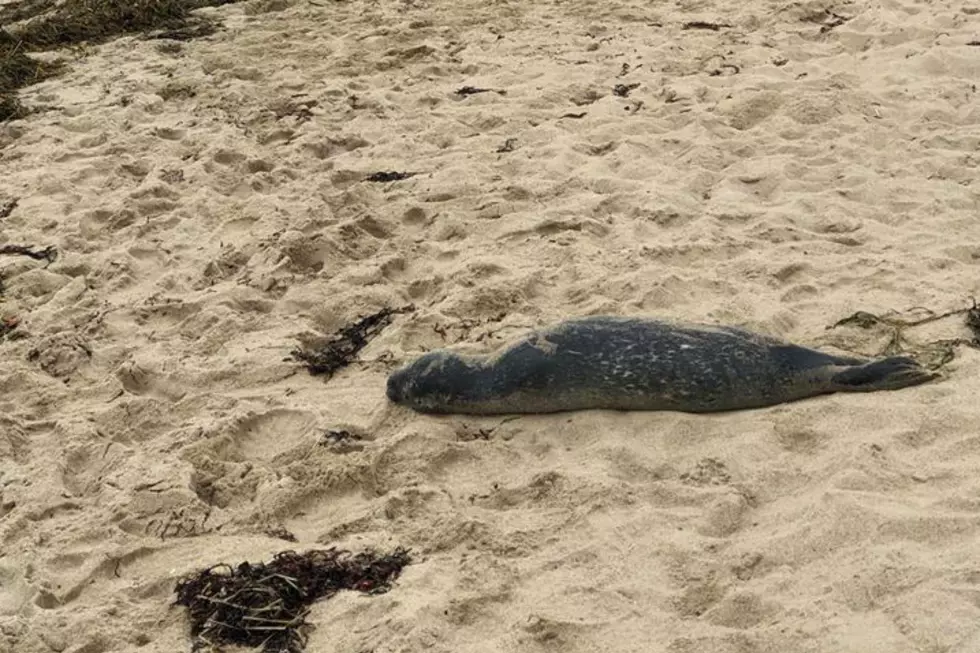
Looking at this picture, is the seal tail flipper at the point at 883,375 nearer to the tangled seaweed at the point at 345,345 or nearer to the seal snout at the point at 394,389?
the seal snout at the point at 394,389

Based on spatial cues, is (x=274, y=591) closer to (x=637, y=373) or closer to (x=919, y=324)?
(x=637, y=373)

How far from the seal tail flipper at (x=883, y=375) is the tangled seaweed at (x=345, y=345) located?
5.70ft

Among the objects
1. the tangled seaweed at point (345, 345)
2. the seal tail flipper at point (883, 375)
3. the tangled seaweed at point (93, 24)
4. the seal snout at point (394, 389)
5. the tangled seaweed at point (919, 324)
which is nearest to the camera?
the seal tail flipper at point (883, 375)

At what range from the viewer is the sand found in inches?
113

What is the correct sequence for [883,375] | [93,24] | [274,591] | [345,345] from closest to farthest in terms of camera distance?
1. [274,591]
2. [883,375]
3. [345,345]
4. [93,24]

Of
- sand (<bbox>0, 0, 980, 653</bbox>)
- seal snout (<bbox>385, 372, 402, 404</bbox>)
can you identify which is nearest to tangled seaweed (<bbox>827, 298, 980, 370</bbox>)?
sand (<bbox>0, 0, 980, 653</bbox>)

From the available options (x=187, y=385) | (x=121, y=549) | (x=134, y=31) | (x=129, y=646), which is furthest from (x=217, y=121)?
(x=129, y=646)

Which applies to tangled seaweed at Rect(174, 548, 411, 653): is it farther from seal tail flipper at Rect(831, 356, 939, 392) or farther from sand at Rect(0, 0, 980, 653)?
seal tail flipper at Rect(831, 356, 939, 392)

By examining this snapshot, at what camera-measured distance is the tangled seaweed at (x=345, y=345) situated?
414 centimetres

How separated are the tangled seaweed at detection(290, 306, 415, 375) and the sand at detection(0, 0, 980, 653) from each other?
65mm

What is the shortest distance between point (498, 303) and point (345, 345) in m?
0.62

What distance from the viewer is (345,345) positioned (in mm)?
4273

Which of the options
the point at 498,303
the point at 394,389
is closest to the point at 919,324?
the point at 498,303

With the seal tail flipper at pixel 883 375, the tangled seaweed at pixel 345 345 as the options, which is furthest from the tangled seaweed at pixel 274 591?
the seal tail flipper at pixel 883 375
